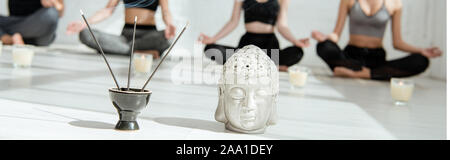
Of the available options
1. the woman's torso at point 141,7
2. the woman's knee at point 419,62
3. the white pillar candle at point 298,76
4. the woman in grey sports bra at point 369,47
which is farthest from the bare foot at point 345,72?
the woman's torso at point 141,7

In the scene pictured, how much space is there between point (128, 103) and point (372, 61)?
2.76 m

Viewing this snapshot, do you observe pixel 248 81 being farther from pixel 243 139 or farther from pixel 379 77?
pixel 379 77

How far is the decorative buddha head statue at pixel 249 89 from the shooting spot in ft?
4.32

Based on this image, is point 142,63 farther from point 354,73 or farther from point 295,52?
point 354,73

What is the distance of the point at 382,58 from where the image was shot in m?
3.75

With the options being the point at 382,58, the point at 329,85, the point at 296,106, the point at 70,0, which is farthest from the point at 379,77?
the point at 70,0

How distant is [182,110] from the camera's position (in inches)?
70.4

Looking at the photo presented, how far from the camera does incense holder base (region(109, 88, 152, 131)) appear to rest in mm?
1259

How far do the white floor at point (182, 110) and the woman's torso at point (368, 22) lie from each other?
30.5 inches

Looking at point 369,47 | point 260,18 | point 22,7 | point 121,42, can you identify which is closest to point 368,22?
point 369,47

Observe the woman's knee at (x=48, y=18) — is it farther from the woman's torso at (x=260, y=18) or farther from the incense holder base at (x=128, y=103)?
the incense holder base at (x=128, y=103)

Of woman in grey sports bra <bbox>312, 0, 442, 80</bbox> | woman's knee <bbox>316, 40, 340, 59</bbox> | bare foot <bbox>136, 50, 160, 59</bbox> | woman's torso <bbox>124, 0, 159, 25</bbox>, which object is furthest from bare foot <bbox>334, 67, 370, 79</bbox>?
woman's torso <bbox>124, 0, 159, 25</bbox>

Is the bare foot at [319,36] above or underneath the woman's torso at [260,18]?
underneath

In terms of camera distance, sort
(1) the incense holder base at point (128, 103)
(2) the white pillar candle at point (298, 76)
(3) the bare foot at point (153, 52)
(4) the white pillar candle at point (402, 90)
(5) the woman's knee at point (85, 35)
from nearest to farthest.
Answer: (1) the incense holder base at point (128, 103) < (4) the white pillar candle at point (402, 90) < (2) the white pillar candle at point (298, 76) < (3) the bare foot at point (153, 52) < (5) the woman's knee at point (85, 35)
